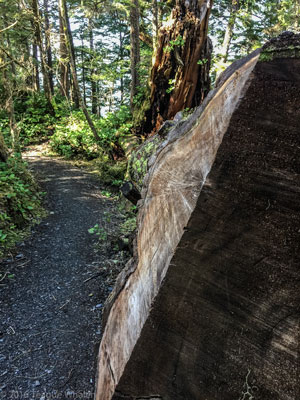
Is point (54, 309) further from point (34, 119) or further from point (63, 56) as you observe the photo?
point (63, 56)

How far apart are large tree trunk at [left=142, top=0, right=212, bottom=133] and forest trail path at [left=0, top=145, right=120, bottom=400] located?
4.14m

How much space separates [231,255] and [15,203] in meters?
→ 5.55

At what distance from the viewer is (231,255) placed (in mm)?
1069

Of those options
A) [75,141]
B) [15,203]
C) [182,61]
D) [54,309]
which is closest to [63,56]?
[75,141]

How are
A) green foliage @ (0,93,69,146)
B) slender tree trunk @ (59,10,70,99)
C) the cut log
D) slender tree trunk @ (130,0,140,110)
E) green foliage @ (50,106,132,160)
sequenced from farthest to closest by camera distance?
green foliage @ (0,93,69,146) → green foliage @ (50,106,132,160) → slender tree trunk @ (130,0,140,110) → slender tree trunk @ (59,10,70,99) → the cut log

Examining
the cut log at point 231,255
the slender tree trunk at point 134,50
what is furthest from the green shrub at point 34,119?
the cut log at point 231,255

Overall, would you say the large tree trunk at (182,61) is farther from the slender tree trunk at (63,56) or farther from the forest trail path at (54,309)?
the forest trail path at (54,309)

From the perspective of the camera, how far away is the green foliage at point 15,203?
5008 mm

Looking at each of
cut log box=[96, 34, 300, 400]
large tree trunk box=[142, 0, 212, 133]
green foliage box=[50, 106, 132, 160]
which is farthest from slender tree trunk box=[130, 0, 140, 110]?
cut log box=[96, 34, 300, 400]

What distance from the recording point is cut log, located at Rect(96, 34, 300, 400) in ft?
3.08

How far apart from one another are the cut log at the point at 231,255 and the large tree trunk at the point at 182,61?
21.7 ft

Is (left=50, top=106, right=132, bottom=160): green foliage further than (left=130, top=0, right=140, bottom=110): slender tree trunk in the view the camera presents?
Yes

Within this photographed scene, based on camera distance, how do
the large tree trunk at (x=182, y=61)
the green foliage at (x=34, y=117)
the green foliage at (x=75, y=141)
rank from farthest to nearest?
1. the green foliage at (x=34, y=117)
2. the green foliage at (x=75, y=141)
3. the large tree trunk at (x=182, y=61)

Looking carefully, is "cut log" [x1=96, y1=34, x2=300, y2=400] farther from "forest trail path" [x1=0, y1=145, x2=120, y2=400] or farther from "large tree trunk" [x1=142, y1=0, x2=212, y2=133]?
"large tree trunk" [x1=142, y1=0, x2=212, y2=133]
